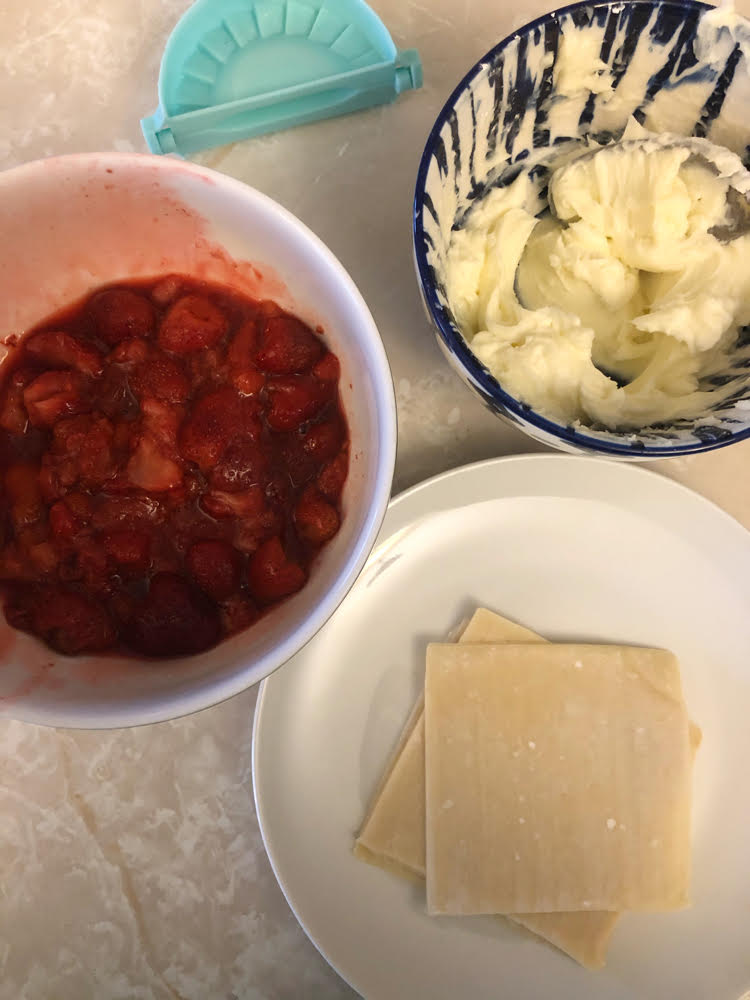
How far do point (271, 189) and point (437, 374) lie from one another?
12.3 inches

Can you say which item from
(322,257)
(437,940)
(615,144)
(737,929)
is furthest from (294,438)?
(737,929)

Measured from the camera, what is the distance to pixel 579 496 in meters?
0.91

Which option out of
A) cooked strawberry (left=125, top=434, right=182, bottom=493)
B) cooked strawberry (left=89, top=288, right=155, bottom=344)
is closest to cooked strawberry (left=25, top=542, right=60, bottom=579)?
cooked strawberry (left=125, top=434, right=182, bottom=493)

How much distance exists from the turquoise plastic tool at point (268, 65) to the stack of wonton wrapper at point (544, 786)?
649 mm

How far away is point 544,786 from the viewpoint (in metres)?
0.89

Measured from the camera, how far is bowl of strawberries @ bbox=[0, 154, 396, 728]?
70 cm

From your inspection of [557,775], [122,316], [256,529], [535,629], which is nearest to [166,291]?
[122,316]

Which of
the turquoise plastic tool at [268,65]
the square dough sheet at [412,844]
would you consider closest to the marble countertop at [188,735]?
the turquoise plastic tool at [268,65]

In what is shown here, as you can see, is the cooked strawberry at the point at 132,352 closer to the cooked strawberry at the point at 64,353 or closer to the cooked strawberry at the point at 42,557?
the cooked strawberry at the point at 64,353

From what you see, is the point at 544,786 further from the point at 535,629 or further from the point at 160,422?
the point at 160,422

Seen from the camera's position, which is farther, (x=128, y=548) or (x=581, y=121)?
(x=581, y=121)

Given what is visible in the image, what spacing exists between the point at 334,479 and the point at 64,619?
29cm

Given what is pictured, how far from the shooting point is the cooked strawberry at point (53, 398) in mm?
742

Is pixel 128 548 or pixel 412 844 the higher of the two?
pixel 128 548
